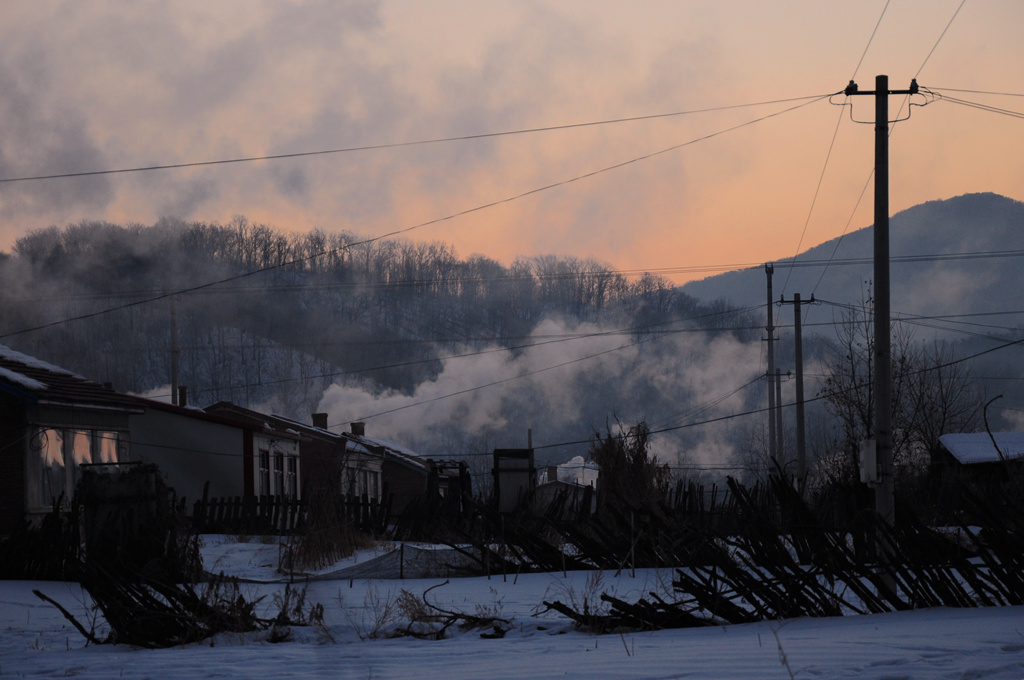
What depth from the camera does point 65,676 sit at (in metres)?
7.43

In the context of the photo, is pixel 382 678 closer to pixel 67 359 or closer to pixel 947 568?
pixel 947 568

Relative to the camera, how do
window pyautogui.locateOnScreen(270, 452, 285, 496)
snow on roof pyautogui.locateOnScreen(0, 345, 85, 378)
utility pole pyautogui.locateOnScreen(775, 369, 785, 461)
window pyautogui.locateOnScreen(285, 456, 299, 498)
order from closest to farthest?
snow on roof pyautogui.locateOnScreen(0, 345, 85, 378) → window pyautogui.locateOnScreen(270, 452, 285, 496) → window pyautogui.locateOnScreen(285, 456, 299, 498) → utility pole pyautogui.locateOnScreen(775, 369, 785, 461)

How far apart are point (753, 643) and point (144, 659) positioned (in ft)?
16.3

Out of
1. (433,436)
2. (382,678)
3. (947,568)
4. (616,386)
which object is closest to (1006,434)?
(947,568)

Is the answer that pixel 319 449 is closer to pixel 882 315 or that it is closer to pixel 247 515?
pixel 247 515

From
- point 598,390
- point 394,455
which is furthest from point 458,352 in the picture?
point 394,455

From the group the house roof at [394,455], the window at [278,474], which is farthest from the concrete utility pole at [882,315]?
the house roof at [394,455]

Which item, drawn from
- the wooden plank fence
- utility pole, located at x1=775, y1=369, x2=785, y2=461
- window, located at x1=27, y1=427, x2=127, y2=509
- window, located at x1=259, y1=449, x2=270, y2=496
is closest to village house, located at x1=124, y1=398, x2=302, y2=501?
window, located at x1=259, y1=449, x2=270, y2=496

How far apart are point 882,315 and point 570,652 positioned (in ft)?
25.7

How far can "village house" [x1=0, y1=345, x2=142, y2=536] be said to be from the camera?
1975 cm

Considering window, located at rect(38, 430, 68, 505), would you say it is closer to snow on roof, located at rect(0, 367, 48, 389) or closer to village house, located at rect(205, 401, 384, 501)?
snow on roof, located at rect(0, 367, 48, 389)

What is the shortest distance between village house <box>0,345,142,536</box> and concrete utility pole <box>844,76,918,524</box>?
1475 centimetres

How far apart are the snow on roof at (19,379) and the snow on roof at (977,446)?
2330 centimetres

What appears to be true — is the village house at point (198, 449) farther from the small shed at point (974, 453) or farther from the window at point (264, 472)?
the small shed at point (974, 453)
